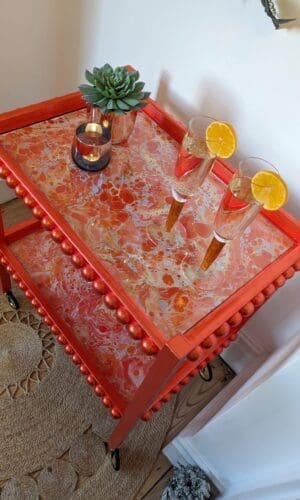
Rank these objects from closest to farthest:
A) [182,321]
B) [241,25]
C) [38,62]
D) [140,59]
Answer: [182,321] < [241,25] < [140,59] < [38,62]

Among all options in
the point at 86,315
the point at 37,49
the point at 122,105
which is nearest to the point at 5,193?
the point at 37,49

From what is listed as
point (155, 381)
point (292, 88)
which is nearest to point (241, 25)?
point (292, 88)

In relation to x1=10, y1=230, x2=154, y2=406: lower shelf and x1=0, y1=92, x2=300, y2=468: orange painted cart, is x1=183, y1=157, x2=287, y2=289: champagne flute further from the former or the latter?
x1=10, y1=230, x2=154, y2=406: lower shelf

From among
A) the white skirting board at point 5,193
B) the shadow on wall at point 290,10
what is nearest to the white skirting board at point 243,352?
the shadow on wall at point 290,10

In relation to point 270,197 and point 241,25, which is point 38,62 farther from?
point 270,197

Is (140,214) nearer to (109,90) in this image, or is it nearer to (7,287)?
(109,90)

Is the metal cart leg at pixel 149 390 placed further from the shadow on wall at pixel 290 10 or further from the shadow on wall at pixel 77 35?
the shadow on wall at pixel 77 35
